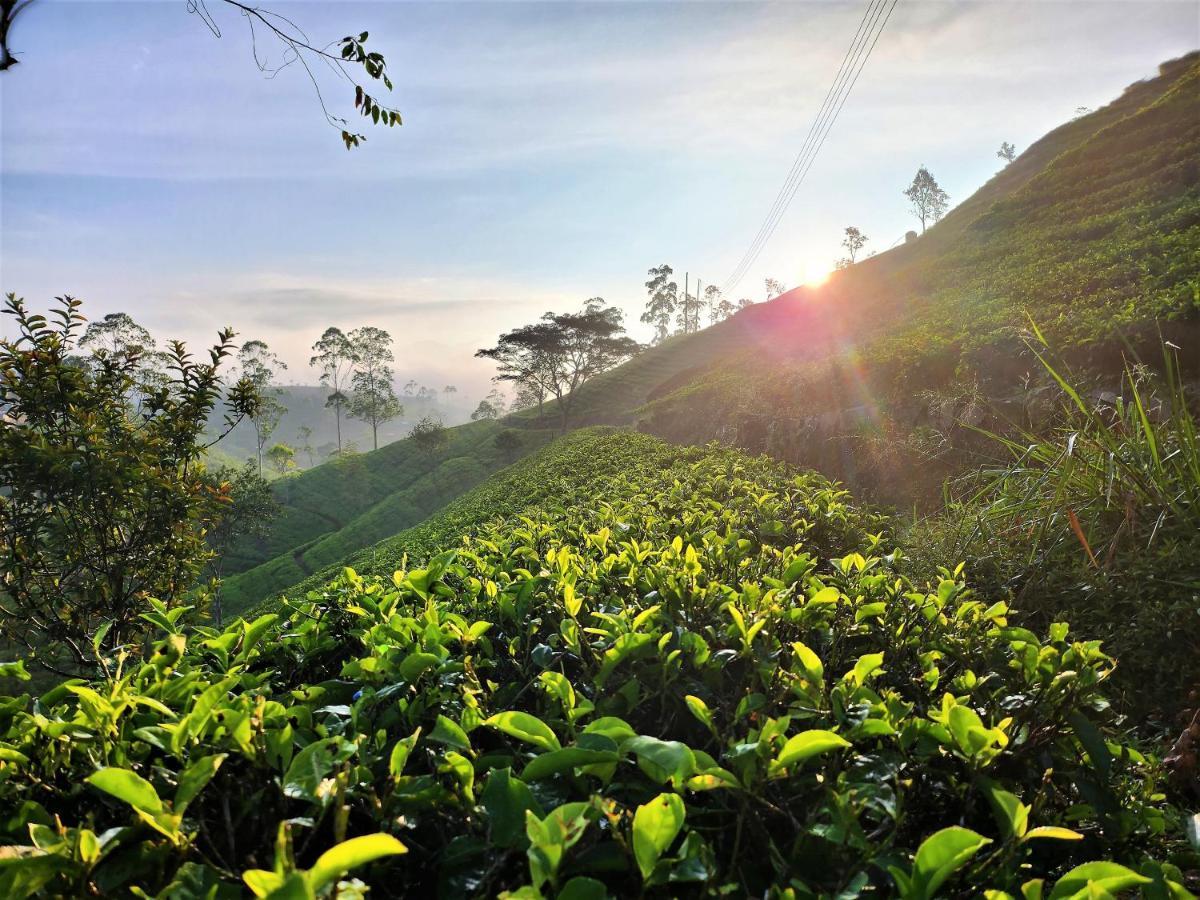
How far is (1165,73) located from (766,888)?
49801mm

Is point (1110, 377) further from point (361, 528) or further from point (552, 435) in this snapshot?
point (552, 435)

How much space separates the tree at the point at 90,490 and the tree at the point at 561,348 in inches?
1261

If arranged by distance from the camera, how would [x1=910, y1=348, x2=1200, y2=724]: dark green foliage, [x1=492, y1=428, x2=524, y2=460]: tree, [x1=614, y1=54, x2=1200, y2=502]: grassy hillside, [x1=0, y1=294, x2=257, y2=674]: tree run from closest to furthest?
[x1=910, y1=348, x2=1200, y2=724]: dark green foliage < [x1=0, y1=294, x2=257, y2=674]: tree < [x1=614, y1=54, x2=1200, y2=502]: grassy hillside < [x1=492, y1=428, x2=524, y2=460]: tree

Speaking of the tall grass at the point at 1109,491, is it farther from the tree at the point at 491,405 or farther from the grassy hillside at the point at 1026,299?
the tree at the point at 491,405

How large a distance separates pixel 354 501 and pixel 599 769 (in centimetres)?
4104

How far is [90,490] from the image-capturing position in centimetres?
363

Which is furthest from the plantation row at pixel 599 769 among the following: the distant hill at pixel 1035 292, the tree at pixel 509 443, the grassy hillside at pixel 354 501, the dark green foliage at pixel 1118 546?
the tree at pixel 509 443

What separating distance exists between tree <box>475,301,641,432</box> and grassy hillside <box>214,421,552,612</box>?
4.05m

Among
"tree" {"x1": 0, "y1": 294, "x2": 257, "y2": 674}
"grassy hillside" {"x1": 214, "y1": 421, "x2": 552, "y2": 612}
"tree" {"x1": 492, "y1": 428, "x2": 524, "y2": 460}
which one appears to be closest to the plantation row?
"tree" {"x1": 0, "y1": 294, "x2": 257, "y2": 674}

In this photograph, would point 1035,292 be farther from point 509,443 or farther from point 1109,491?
point 509,443

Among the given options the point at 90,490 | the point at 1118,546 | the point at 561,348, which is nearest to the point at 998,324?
the point at 1118,546

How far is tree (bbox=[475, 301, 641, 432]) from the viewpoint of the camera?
1411 inches

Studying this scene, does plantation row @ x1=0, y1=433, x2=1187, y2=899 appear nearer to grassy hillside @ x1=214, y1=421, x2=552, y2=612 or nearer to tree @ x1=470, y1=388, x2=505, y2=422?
grassy hillside @ x1=214, y1=421, x2=552, y2=612

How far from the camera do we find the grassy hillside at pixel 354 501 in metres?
27.0
